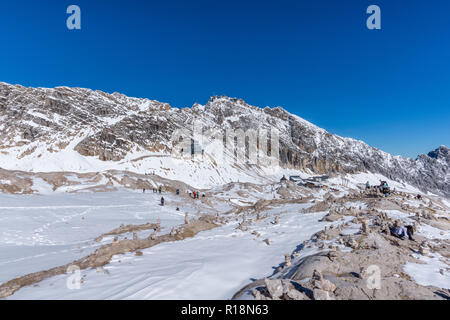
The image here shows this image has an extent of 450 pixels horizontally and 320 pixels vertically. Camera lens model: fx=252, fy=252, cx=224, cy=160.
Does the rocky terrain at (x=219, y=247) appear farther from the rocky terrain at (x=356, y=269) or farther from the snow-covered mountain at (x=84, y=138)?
the snow-covered mountain at (x=84, y=138)

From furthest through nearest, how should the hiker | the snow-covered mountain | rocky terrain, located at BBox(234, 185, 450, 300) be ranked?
the snow-covered mountain, the hiker, rocky terrain, located at BBox(234, 185, 450, 300)

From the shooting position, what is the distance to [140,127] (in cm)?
11850

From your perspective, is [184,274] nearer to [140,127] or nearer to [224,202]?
[224,202]

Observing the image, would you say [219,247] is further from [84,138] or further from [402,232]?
[84,138]

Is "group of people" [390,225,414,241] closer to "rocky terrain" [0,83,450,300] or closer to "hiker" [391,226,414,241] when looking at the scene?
"hiker" [391,226,414,241]

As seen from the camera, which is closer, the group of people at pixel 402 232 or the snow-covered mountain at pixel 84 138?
the group of people at pixel 402 232

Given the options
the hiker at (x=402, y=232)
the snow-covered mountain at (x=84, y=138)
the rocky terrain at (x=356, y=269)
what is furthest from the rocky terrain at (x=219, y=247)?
the snow-covered mountain at (x=84, y=138)

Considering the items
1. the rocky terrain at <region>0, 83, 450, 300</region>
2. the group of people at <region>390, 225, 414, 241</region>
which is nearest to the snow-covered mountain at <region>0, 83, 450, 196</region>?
the rocky terrain at <region>0, 83, 450, 300</region>

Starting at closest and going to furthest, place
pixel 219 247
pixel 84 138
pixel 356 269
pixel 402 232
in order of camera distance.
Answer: pixel 356 269
pixel 402 232
pixel 219 247
pixel 84 138

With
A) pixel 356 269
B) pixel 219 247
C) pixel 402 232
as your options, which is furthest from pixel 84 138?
pixel 356 269

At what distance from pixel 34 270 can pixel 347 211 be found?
17.8 metres

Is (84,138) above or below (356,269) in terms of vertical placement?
above

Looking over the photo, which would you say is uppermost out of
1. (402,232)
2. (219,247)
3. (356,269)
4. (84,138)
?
(84,138)
